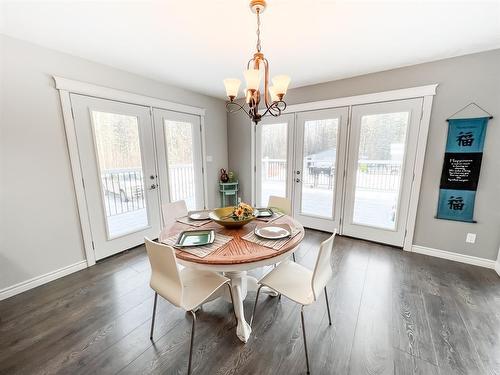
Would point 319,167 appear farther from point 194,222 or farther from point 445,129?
point 194,222

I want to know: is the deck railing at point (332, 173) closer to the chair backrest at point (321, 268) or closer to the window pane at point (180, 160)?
the window pane at point (180, 160)

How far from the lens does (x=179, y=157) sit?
3361mm

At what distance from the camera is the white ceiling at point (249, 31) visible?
1.48 meters

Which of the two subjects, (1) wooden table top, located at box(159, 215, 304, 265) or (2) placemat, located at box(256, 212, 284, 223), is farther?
(2) placemat, located at box(256, 212, 284, 223)

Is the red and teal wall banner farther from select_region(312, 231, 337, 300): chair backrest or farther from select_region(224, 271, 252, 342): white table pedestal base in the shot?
select_region(224, 271, 252, 342): white table pedestal base

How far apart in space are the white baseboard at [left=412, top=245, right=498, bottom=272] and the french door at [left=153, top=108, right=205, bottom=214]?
11.2ft

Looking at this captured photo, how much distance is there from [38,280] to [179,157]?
219cm

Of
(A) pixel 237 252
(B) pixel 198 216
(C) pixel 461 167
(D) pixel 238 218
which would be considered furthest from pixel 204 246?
(C) pixel 461 167

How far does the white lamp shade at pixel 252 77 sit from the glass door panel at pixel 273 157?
2.08 metres

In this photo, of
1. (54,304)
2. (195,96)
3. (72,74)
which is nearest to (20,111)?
(72,74)

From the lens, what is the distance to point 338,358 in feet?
4.42

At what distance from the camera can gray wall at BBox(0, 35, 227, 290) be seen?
1839 mm

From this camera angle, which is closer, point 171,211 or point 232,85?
point 232,85

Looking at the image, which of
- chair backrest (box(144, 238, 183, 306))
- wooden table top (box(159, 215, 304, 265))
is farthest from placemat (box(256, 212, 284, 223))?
chair backrest (box(144, 238, 183, 306))
